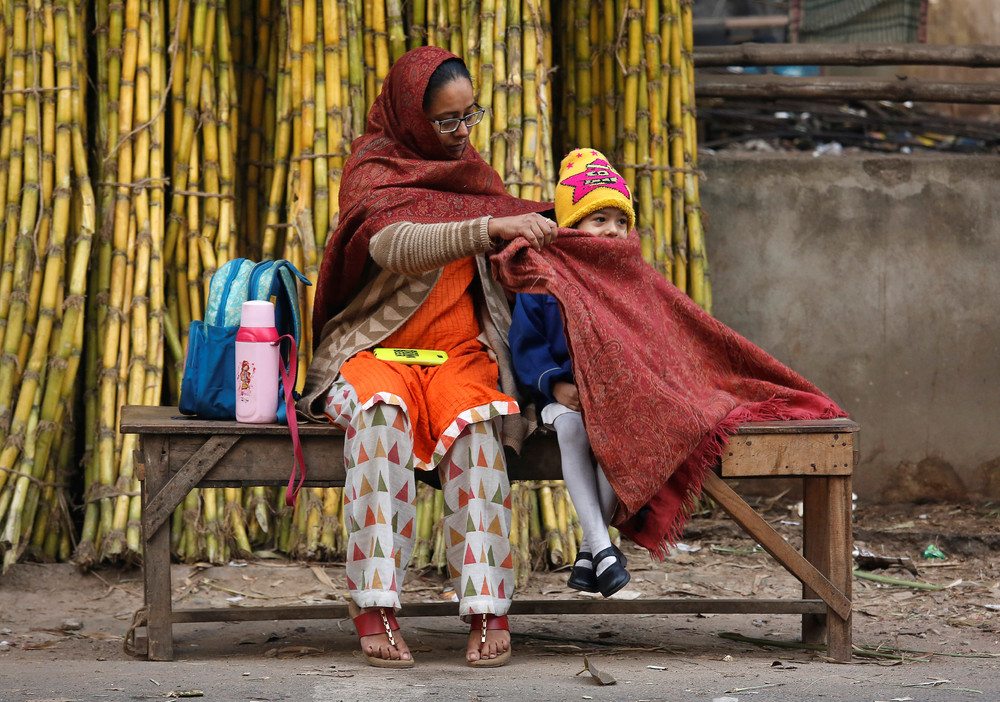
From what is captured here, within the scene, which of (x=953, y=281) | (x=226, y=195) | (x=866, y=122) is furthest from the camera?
(x=866, y=122)

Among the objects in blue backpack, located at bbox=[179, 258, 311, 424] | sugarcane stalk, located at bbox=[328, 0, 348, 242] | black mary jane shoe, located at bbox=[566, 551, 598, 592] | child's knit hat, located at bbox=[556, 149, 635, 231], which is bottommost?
black mary jane shoe, located at bbox=[566, 551, 598, 592]

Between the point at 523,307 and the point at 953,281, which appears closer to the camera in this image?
the point at 523,307

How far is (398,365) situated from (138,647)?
112cm

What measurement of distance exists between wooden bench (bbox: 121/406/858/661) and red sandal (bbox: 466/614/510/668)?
0.64 feet

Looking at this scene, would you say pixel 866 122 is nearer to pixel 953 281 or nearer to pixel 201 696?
pixel 953 281

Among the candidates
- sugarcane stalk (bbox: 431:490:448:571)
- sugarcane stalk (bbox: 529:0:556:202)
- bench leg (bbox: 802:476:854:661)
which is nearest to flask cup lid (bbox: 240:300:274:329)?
sugarcane stalk (bbox: 431:490:448:571)

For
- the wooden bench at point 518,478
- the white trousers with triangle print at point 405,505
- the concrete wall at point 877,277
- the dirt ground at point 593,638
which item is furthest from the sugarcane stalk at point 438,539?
the concrete wall at point 877,277

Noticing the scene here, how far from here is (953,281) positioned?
4.87 metres

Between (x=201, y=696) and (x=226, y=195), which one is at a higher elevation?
(x=226, y=195)

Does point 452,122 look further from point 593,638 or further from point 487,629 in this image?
point 593,638

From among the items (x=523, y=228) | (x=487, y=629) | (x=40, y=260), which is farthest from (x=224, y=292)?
(x=40, y=260)

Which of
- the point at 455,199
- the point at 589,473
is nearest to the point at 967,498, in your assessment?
the point at 589,473

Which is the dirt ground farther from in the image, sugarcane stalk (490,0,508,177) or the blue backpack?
sugarcane stalk (490,0,508,177)

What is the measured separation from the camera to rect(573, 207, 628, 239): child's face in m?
3.24
